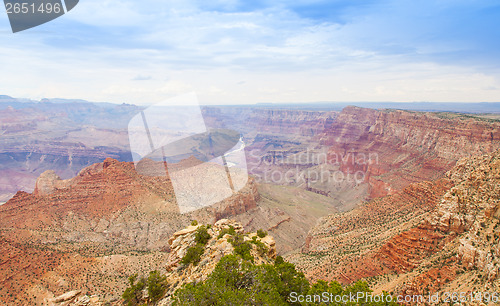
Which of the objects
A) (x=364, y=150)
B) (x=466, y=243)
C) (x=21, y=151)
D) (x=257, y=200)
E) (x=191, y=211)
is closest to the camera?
(x=466, y=243)

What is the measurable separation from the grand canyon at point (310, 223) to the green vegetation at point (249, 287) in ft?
8.55

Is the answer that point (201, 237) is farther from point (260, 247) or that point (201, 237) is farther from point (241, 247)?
point (260, 247)

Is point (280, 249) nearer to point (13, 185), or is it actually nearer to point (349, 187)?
point (349, 187)

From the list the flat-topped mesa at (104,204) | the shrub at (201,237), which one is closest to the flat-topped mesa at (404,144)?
the flat-topped mesa at (104,204)

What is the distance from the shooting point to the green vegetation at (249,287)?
1341 centimetres

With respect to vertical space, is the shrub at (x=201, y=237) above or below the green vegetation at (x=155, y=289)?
above

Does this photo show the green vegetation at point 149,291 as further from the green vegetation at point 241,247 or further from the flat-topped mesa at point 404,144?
the flat-topped mesa at point 404,144

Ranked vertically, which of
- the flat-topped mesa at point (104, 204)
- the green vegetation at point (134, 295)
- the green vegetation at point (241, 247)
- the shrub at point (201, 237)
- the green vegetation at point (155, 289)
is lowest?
the flat-topped mesa at point (104, 204)

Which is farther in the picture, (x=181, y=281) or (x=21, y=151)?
(x=21, y=151)

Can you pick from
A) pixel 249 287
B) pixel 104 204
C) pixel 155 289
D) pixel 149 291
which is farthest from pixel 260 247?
pixel 104 204

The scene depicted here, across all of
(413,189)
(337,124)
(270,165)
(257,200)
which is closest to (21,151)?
(270,165)

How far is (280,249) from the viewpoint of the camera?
57.4 metres

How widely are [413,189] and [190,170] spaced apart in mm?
41227

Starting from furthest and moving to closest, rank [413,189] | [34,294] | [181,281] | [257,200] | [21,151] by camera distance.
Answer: [21,151], [257,200], [413,189], [34,294], [181,281]
